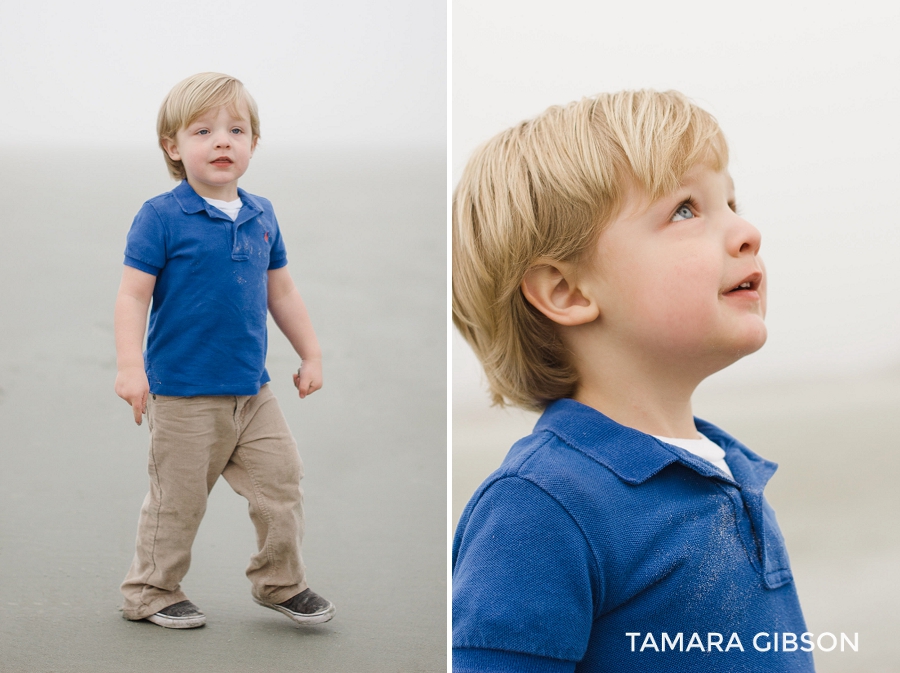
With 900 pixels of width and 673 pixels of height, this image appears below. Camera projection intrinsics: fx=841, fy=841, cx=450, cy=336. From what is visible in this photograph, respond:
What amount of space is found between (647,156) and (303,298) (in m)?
0.53

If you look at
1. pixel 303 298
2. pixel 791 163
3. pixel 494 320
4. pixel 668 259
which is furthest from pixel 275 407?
pixel 791 163

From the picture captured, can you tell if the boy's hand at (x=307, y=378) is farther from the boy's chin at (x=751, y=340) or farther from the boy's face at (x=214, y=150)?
the boy's chin at (x=751, y=340)

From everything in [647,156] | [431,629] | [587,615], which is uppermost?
[647,156]

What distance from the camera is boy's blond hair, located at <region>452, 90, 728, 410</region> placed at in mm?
1059

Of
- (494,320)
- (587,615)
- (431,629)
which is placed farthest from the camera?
(431,629)

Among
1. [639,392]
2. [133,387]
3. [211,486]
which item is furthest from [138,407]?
[639,392]

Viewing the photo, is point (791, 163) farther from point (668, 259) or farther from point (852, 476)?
point (852, 476)

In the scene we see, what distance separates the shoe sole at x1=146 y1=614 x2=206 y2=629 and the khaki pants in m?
0.01

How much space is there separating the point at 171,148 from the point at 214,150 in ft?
0.22

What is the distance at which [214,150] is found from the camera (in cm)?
114

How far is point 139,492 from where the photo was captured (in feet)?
4.00

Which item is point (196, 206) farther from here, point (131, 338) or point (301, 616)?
point (301, 616)

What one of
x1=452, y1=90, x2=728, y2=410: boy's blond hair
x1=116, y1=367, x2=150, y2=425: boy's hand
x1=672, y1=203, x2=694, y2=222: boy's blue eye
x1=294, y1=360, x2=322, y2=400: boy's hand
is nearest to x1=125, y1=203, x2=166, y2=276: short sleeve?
x1=116, y1=367, x2=150, y2=425: boy's hand

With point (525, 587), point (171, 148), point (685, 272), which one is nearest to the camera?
point (525, 587)
